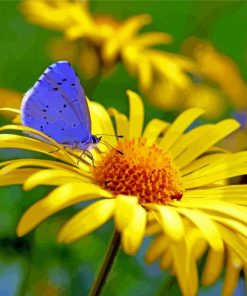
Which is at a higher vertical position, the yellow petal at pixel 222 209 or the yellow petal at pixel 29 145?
the yellow petal at pixel 29 145

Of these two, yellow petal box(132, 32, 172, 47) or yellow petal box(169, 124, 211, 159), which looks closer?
yellow petal box(169, 124, 211, 159)

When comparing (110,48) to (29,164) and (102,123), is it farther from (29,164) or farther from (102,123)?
(29,164)

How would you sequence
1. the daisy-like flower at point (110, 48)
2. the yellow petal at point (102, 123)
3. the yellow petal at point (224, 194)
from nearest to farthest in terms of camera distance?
1. the yellow petal at point (224, 194)
2. the yellow petal at point (102, 123)
3. the daisy-like flower at point (110, 48)

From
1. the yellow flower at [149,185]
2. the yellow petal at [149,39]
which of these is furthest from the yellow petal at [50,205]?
the yellow petal at [149,39]

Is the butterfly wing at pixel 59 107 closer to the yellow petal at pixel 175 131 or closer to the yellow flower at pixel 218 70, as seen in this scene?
the yellow petal at pixel 175 131

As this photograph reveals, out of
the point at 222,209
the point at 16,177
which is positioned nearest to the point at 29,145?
the point at 16,177

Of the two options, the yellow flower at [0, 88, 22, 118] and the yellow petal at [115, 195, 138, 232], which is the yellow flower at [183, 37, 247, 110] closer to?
the yellow flower at [0, 88, 22, 118]

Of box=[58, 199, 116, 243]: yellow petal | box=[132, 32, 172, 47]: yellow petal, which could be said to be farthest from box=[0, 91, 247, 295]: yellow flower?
box=[132, 32, 172, 47]: yellow petal
